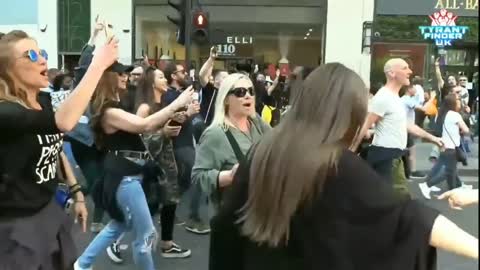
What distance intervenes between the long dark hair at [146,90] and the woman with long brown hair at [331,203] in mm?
3494

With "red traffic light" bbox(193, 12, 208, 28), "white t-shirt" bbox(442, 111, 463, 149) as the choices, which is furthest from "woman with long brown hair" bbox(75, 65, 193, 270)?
"red traffic light" bbox(193, 12, 208, 28)

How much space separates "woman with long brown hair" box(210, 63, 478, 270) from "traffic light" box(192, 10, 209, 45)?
380 inches

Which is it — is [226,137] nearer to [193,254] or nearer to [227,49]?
[193,254]

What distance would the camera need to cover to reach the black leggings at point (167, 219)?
20.0 ft

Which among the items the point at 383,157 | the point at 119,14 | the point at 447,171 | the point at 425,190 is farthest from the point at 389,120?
the point at 119,14

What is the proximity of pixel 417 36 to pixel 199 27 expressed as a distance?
11.5 metres

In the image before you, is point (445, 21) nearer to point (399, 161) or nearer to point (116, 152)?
point (399, 161)

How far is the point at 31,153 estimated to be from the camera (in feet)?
9.66

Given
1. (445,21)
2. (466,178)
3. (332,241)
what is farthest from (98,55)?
(445,21)

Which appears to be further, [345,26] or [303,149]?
[345,26]

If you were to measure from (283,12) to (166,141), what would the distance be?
17603mm

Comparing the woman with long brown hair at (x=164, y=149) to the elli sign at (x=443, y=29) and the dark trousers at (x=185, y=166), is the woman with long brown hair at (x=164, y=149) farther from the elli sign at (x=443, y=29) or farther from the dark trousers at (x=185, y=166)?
the elli sign at (x=443, y=29)

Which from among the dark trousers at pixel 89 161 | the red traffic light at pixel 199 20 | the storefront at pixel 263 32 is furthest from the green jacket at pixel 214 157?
the storefront at pixel 263 32

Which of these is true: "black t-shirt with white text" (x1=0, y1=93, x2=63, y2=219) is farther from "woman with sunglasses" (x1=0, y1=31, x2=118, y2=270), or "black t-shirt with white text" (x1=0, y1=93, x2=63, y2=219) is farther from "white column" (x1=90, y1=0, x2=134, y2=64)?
"white column" (x1=90, y1=0, x2=134, y2=64)
